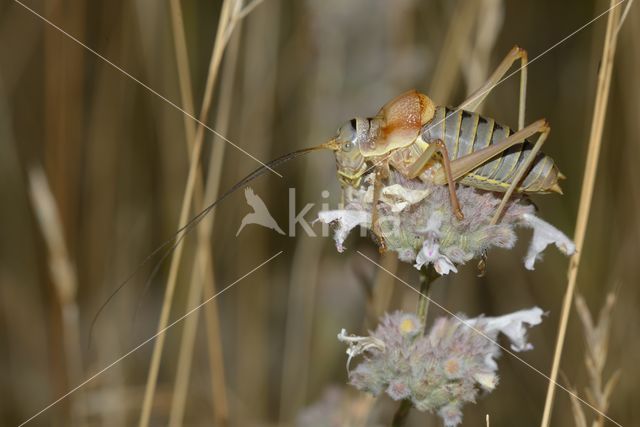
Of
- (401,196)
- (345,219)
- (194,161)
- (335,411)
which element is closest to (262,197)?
(335,411)

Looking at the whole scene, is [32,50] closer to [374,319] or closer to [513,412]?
[374,319]

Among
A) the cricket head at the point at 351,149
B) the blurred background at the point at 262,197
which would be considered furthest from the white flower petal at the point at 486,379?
the blurred background at the point at 262,197

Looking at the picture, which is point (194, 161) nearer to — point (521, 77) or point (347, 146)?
point (347, 146)

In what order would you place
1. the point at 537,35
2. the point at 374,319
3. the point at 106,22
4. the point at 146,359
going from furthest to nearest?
the point at 537,35 → the point at 146,359 → the point at 106,22 → the point at 374,319

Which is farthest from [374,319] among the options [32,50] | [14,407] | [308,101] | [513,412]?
[32,50]

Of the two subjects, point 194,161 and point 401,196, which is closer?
point 401,196

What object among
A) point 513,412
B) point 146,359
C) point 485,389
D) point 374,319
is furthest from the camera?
point 146,359
